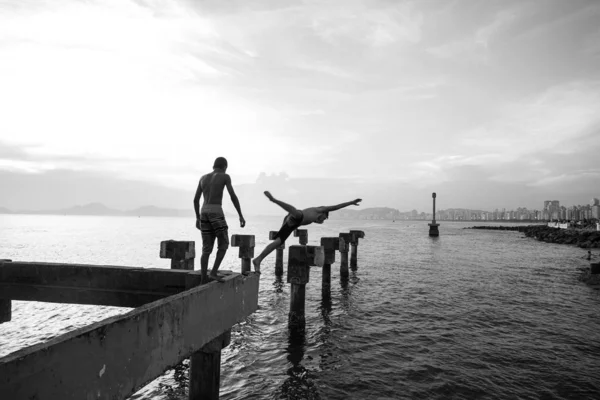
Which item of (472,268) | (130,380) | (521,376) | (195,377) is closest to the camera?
(130,380)

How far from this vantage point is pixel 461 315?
15.1m

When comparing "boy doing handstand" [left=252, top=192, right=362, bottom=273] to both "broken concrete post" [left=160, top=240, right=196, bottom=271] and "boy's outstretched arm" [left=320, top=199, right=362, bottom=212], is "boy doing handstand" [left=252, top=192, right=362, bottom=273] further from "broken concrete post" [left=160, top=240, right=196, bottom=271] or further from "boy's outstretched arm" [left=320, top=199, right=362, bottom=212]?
"broken concrete post" [left=160, top=240, right=196, bottom=271]

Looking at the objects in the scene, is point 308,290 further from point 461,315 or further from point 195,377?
point 195,377

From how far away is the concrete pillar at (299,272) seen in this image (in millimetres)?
12109

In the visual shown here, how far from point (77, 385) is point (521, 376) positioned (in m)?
10.2

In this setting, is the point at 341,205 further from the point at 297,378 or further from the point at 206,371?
the point at 297,378

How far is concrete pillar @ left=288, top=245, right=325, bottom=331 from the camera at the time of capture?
12109mm

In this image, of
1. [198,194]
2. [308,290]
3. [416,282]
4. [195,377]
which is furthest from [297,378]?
[416,282]

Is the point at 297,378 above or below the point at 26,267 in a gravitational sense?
below

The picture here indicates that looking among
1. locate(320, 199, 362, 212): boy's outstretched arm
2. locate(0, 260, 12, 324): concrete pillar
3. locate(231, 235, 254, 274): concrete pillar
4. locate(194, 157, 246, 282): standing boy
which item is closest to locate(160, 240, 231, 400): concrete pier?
locate(194, 157, 246, 282): standing boy

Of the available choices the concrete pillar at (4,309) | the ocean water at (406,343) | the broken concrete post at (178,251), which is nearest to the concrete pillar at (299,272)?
the ocean water at (406,343)

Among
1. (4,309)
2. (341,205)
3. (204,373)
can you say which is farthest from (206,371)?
(4,309)

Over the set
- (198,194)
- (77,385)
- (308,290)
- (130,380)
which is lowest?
(308,290)

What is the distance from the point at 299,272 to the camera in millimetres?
12305
